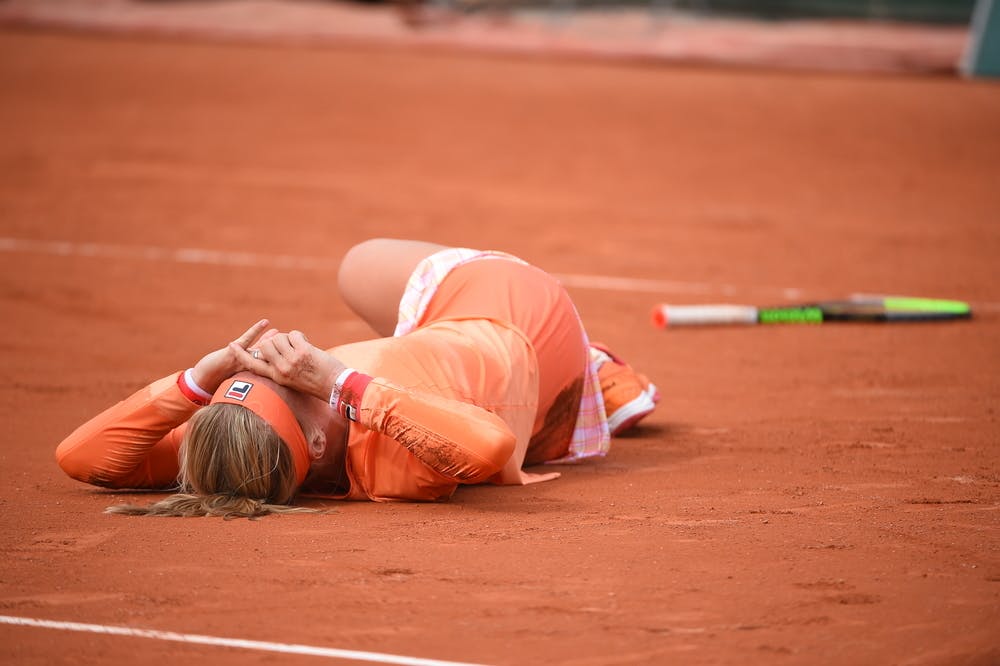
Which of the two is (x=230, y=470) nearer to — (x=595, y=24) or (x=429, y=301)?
(x=429, y=301)

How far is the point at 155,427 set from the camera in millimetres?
3736

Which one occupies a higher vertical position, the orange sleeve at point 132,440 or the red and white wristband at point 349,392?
the red and white wristband at point 349,392

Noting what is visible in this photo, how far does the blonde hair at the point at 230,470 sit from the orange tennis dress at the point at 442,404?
19 centimetres

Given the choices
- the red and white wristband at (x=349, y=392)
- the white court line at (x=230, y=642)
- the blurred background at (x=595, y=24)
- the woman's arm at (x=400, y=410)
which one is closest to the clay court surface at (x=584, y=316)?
the white court line at (x=230, y=642)

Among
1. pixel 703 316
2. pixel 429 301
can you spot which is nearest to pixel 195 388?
pixel 429 301

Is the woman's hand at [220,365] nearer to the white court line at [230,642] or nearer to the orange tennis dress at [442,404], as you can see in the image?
the orange tennis dress at [442,404]

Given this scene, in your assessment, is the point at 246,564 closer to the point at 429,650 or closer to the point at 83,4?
the point at 429,650

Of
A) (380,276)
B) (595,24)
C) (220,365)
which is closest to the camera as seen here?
(220,365)

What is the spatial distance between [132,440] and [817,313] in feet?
12.5

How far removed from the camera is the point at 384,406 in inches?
139

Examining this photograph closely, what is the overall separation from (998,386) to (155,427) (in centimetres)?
355

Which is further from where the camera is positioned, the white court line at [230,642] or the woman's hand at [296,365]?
the woman's hand at [296,365]

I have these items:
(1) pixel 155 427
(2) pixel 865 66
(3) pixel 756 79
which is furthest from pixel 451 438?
(2) pixel 865 66

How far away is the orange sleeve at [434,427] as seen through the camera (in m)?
3.52
